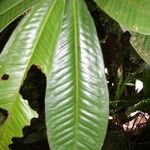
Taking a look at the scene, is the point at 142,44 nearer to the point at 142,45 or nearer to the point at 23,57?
the point at 142,45

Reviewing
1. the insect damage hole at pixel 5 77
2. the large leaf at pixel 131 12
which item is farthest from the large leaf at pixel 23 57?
the large leaf at pixel 131 12

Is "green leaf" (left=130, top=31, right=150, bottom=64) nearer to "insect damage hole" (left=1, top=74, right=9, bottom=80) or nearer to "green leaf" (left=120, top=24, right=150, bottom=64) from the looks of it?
"green leaf" (left=120, top=24, right=150, bottom=64)

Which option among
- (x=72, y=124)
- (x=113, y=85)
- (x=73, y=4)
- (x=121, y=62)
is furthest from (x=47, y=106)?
(x=113, y=85)

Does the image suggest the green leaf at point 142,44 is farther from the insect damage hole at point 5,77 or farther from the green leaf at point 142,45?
the insect damage hole at point 5,77

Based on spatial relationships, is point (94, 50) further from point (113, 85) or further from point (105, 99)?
point (113, 85)

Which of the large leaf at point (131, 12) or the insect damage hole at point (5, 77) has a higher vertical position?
the large leaf at point (131, 12)
